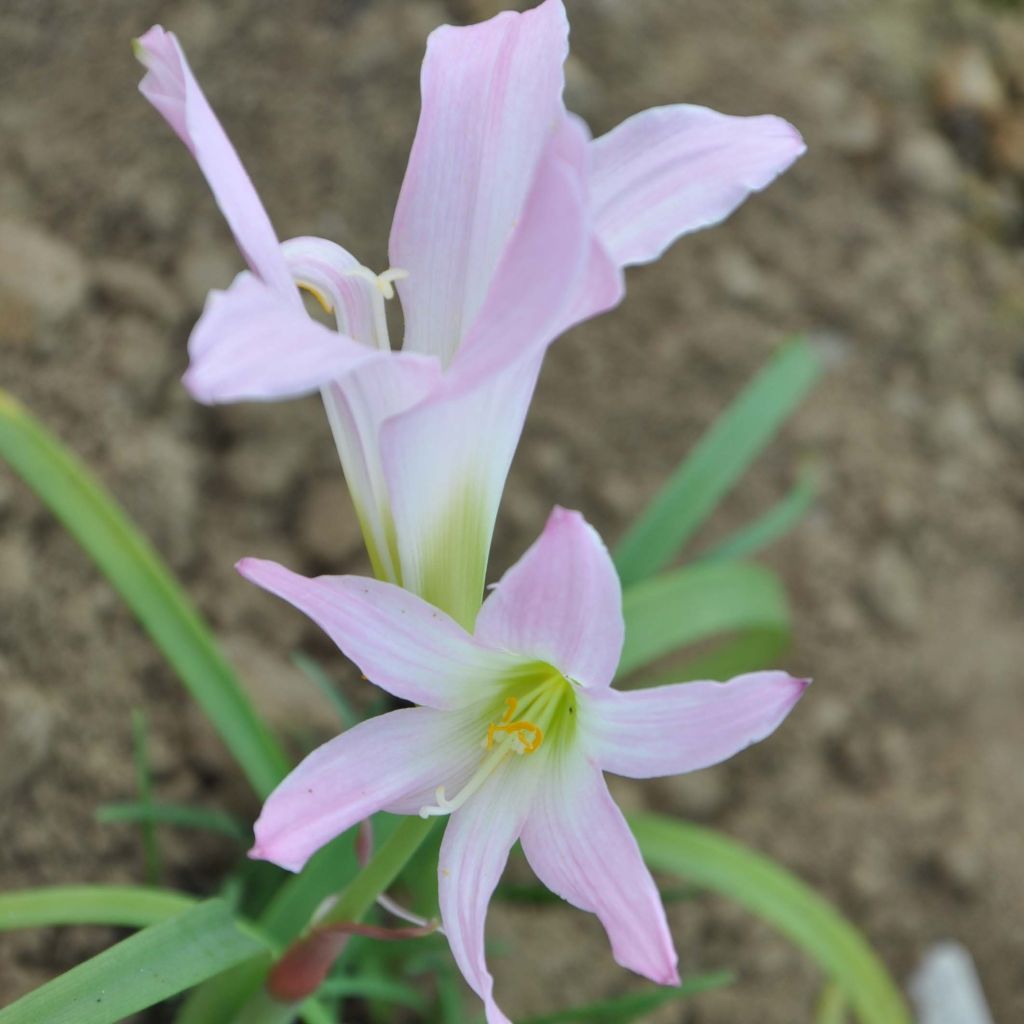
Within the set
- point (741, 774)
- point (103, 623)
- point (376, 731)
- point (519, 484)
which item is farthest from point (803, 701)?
point (376, 731)

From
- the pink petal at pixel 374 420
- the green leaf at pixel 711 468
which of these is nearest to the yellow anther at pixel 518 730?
the pink petal at pixel 374 420

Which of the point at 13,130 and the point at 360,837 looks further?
the point at 13,130

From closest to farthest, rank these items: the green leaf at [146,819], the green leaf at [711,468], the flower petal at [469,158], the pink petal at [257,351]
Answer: the pink petal at [257,351] < the flower petal at [469,158] < the green leaf at [146,819] < the green leaf at [711,468]

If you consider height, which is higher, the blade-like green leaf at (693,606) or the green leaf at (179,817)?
the blade-like green leaf at (693,606)

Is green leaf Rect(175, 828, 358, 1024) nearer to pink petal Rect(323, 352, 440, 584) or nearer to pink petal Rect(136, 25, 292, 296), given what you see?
pink petal Rect(323, 352, 440, 584)

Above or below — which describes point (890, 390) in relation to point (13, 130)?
below

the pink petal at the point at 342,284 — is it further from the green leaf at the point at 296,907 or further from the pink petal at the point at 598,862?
the green leaf at the point at 296,907

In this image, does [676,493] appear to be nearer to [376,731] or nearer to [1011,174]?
[376,731]

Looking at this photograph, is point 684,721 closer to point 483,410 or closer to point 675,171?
point 483,410
